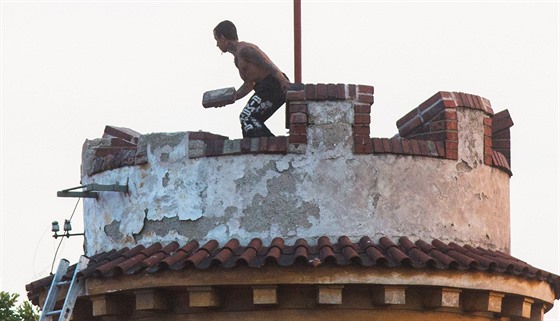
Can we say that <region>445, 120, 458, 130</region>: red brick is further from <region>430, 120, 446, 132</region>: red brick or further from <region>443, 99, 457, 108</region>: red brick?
<region>443, 99, 457, 108</region>: red brick

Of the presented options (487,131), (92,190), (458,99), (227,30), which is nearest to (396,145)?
(458,99)

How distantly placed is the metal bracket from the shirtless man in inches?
53.4

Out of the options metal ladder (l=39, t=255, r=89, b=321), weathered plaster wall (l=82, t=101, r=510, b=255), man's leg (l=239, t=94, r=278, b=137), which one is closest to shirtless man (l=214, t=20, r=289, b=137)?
man's leg (l=239, t=94, r=278, b=137)

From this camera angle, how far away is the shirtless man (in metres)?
19.4

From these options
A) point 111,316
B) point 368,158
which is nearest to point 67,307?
point 111,316

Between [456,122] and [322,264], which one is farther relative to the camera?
[456,122]

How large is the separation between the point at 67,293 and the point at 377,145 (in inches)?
130

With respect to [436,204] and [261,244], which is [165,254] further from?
[436,204]

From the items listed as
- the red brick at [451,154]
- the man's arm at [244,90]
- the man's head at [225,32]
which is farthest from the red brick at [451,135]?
Answer: the man's head at [225,32]

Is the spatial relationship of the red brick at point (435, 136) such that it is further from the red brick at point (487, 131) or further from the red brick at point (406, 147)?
the red brick at point (487, 131)

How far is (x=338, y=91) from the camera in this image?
18.7 metres

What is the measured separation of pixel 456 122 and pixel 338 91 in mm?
1289

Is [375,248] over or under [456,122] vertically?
under

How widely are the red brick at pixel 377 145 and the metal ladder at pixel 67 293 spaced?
2979 mm
